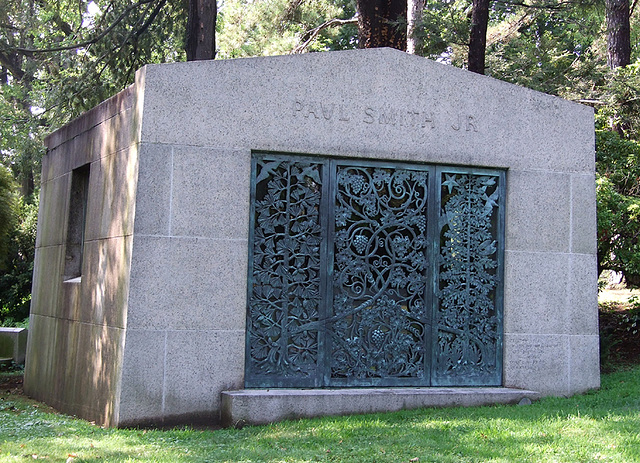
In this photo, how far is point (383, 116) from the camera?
25.1 feet

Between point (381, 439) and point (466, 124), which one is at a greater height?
point (466, 124)

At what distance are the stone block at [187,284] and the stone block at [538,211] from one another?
9.90 feet

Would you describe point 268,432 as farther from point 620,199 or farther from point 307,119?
point 620,199

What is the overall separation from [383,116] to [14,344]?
833 cm

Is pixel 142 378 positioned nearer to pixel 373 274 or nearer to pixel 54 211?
pixel 373 274

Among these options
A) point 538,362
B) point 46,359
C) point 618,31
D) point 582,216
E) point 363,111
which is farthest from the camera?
point 618,31

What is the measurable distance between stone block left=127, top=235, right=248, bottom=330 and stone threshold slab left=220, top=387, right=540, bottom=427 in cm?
76

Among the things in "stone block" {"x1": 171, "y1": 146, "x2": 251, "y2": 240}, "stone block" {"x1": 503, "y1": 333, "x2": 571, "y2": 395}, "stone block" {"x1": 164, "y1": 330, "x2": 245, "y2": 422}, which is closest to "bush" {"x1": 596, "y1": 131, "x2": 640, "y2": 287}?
"stone block" {"x1": 503, "y1": 333, "x2": 571, "y2": 395}

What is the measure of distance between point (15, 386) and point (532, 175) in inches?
300

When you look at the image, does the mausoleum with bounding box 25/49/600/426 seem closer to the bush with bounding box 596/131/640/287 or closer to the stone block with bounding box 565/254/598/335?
the stone block with bounding box 565/254/598/335

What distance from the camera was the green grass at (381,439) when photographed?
17.6ft

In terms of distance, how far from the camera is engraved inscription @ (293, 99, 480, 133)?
24.5ft

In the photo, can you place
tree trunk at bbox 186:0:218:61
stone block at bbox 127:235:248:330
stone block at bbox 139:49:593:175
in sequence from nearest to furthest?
stone block at bbox 127:235:248:330
stone block at bbox 139:49:593:175
tree trunk at bbox 186:0:218:61

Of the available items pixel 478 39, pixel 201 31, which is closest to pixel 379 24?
pixel 478 39
